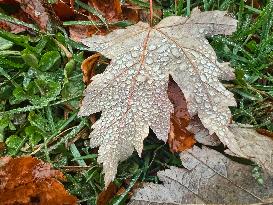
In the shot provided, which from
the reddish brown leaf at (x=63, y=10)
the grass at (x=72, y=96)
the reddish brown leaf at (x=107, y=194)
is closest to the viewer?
the reddish brown leaf at (x=107, y=194)

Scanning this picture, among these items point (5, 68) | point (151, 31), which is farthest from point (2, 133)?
point (151, 31)

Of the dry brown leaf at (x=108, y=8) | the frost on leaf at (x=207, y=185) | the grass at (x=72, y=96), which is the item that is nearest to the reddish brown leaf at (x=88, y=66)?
the grass at (x=72, y=96)

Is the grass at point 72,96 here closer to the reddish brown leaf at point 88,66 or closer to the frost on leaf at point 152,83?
the reddish brown leaf at point 88,66

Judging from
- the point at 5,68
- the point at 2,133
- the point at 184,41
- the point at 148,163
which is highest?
the point at 184,41

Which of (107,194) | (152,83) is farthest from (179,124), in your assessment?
(107,194)

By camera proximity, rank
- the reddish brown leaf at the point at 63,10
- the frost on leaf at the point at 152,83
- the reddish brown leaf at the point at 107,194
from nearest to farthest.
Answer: the frost on leaf at the point at 152,83 → the reddish brown leaf at the point at 107,194 → the reddish brown leaf at the point at 63,10

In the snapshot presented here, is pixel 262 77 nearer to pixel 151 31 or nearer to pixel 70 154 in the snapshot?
pixel 151 31
